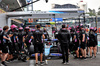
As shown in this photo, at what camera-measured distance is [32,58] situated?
40.1 ft

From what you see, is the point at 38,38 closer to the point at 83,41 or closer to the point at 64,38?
the point at 64,38

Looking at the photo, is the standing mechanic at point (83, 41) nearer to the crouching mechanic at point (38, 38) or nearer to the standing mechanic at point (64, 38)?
the standing mechanic at point (64, 38)

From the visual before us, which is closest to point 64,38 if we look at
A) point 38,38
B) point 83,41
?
point 38,38

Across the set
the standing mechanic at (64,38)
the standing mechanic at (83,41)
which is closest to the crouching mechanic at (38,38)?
the standing mechanic at (64,38)

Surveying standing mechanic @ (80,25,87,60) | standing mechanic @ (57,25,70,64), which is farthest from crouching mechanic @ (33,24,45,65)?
standing mechanic @ (80,25,87,60)

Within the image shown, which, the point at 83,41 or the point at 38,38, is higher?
the point at 38,38

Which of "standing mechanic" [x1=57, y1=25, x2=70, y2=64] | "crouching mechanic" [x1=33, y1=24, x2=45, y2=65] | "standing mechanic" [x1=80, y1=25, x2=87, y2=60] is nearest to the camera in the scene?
"crouching mechanic" [x1=33, y1=24, x2=45, y2=65]

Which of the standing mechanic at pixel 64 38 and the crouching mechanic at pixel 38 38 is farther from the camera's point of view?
the standing mechanic at pixel 64 38

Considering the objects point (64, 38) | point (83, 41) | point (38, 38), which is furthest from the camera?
point (83, 41)

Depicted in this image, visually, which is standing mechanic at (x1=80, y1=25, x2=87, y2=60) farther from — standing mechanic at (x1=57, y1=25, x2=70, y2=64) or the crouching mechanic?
the crouching mechanic

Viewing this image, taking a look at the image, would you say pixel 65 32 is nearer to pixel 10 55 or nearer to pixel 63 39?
pixel 63 39

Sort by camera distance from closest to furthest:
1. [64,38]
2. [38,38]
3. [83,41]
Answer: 1. [38,38]
2. [64,38]
3. [83,41]

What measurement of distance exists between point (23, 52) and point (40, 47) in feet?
5.83

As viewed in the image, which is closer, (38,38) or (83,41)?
(38,38)
